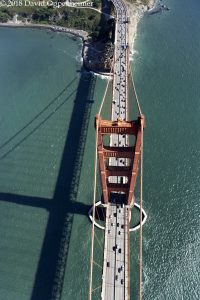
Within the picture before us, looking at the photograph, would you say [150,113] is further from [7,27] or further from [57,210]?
[7,27]

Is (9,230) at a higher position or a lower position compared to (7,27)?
lower

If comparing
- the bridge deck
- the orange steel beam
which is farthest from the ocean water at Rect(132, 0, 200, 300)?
the orange steel beam

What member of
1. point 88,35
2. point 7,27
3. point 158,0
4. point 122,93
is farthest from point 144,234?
point 158,0

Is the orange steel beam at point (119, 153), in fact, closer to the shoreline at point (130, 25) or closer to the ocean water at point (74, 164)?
the ocean water at point (74, 164)

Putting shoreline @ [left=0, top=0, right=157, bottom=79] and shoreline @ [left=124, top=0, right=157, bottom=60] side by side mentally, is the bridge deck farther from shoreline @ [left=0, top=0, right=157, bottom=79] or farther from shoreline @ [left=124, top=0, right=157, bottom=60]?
shoreline @ [left=124, top=0, right=157, bottom=60]

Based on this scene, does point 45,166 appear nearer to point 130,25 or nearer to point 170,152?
point 170,152

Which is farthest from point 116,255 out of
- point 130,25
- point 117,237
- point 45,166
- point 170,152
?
point 130,25
